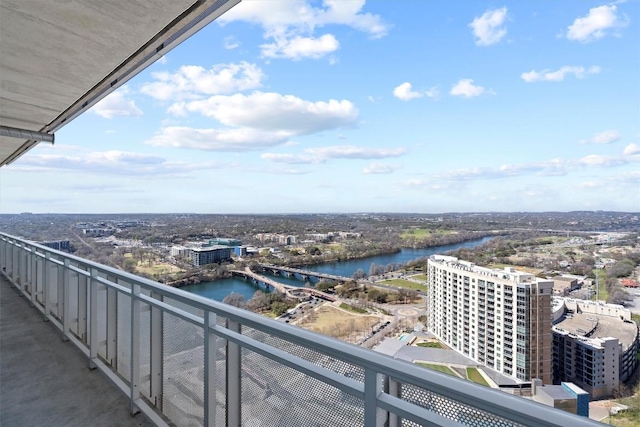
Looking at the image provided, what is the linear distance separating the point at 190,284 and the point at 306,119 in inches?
697

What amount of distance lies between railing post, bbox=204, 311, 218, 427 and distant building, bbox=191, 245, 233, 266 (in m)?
6.41

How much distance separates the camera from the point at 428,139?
21.3 metres

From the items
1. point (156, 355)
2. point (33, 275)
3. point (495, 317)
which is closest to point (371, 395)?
point (156, 355)

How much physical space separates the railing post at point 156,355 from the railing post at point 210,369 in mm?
662

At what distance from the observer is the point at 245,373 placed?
62.9 inches

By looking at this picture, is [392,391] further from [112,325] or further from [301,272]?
[301,272]

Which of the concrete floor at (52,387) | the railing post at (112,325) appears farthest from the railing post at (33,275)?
the railing post at (112,325)

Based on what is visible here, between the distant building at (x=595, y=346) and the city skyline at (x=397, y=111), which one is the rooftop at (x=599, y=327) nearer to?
the distant building at (x=595, y=346)

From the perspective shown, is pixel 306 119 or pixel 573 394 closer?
pixel 573 394

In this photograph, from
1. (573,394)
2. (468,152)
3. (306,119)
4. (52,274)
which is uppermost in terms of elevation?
(306,119)

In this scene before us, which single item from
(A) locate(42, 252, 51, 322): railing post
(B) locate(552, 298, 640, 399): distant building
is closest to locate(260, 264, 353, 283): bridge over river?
(A) locate(42, 252, 51, 322): railing post

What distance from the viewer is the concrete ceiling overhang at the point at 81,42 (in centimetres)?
247

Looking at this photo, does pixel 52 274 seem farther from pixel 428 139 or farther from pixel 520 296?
pixel 428 139

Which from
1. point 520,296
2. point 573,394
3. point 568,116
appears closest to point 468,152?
point 568,116
